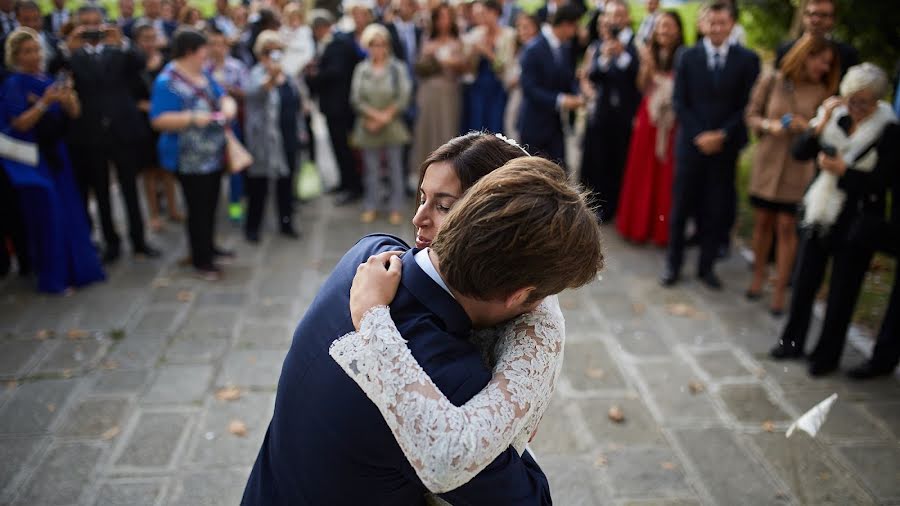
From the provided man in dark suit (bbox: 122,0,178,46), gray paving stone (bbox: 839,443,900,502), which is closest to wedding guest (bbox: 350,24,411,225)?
man in dark suit (bbox: 122,0,178,46)

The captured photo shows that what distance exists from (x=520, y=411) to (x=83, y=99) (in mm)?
6020

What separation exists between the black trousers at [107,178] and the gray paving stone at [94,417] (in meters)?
2.77

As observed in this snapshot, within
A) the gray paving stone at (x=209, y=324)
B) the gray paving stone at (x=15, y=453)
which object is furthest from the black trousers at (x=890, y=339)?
the gray paving stone at (x=15, y=453)

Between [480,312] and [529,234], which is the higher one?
[529,234]

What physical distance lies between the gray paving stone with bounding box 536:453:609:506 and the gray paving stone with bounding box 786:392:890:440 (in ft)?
5.05

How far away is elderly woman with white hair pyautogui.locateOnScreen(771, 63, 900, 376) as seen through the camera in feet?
14.5

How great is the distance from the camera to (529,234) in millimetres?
1484

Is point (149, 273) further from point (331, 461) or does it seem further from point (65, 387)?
point (331, 461)

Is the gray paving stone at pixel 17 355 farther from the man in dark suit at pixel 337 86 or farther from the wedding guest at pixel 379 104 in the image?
the man in dark suit at pixel 337 86

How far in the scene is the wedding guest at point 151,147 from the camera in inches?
277

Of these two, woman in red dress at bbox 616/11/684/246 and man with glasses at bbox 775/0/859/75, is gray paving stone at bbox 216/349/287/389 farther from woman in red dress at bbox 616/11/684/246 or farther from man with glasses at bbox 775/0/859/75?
man with glasses at bbox 775/0/859/75

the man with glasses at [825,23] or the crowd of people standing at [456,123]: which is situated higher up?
the man with glasses at [825,23]

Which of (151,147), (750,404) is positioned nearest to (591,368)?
(750,404)

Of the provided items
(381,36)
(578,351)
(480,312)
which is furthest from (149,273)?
(480,312)
